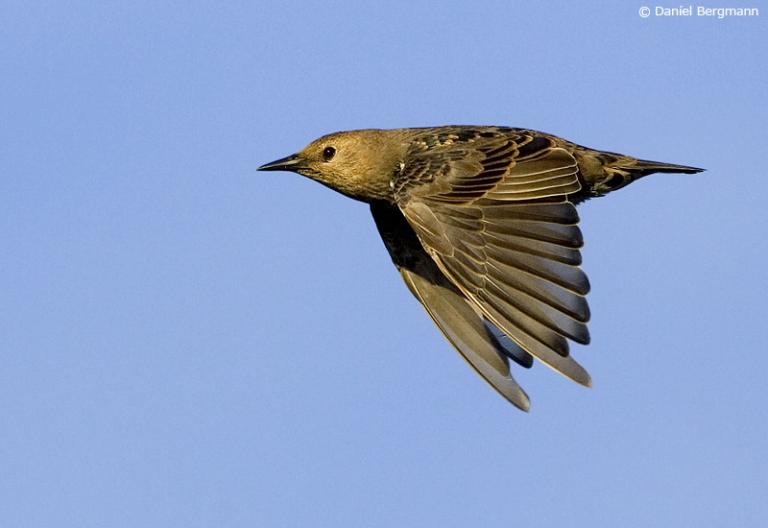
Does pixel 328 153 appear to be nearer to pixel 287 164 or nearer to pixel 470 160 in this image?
pixel 287 164

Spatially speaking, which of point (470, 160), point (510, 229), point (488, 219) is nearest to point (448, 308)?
point (470, 160)

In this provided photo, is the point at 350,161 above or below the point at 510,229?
above

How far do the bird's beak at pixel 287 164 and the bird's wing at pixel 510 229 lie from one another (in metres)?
1.18

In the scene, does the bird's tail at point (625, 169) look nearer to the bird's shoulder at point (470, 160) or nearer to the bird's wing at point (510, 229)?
the bird's shoulder at point (470, 160)

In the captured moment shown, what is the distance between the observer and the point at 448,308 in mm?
13039

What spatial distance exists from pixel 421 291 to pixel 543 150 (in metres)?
2.03

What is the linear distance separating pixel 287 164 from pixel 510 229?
2791mm

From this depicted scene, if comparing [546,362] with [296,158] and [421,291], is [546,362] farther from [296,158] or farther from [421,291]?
[296,158]

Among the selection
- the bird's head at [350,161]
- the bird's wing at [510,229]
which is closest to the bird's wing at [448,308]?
the bird's head at [350,161]

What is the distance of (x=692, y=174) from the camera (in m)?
12.9

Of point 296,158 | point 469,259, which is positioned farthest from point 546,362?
point 296,158

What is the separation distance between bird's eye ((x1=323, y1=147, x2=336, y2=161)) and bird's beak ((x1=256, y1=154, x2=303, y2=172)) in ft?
Result: 0.77

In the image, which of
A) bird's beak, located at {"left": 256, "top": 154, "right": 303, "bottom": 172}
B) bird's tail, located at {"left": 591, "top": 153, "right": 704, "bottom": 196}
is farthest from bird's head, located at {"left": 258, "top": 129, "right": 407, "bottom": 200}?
bird's tail, located at {"left": 591, "top": 153, "right": 704, "bottom": 196}

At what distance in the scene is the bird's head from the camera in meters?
13.1
